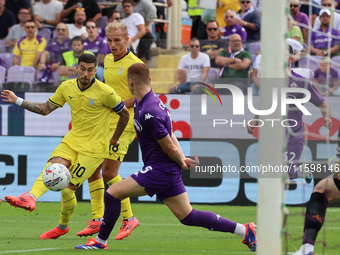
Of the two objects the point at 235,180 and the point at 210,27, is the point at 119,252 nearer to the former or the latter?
the point at 235,180

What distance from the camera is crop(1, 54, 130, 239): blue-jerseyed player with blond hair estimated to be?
7.67 metres

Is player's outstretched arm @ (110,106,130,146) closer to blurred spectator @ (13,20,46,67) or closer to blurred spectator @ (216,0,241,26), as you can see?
blurred spectator @ (13,20,46,67)

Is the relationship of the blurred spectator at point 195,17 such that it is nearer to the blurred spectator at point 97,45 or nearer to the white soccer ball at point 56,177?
the blurred spectator at point 97,45

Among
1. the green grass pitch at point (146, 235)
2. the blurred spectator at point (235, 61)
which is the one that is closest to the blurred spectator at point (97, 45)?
the blurred spectator at point (235, 61)

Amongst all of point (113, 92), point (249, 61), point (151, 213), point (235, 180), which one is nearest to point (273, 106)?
point (113, 92)

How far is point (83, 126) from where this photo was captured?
25.8ft

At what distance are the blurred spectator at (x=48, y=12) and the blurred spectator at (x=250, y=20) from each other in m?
4.83

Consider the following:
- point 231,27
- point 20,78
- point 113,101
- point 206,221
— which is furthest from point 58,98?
point 231,27

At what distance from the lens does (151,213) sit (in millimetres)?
10945

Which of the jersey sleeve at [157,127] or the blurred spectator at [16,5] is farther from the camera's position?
the blurred spectator at [16,5]

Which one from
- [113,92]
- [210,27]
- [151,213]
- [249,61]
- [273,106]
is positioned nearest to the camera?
[273,106]

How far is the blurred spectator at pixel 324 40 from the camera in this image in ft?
41.2

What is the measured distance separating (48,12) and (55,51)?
2398mm

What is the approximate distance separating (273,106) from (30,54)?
1115cm
